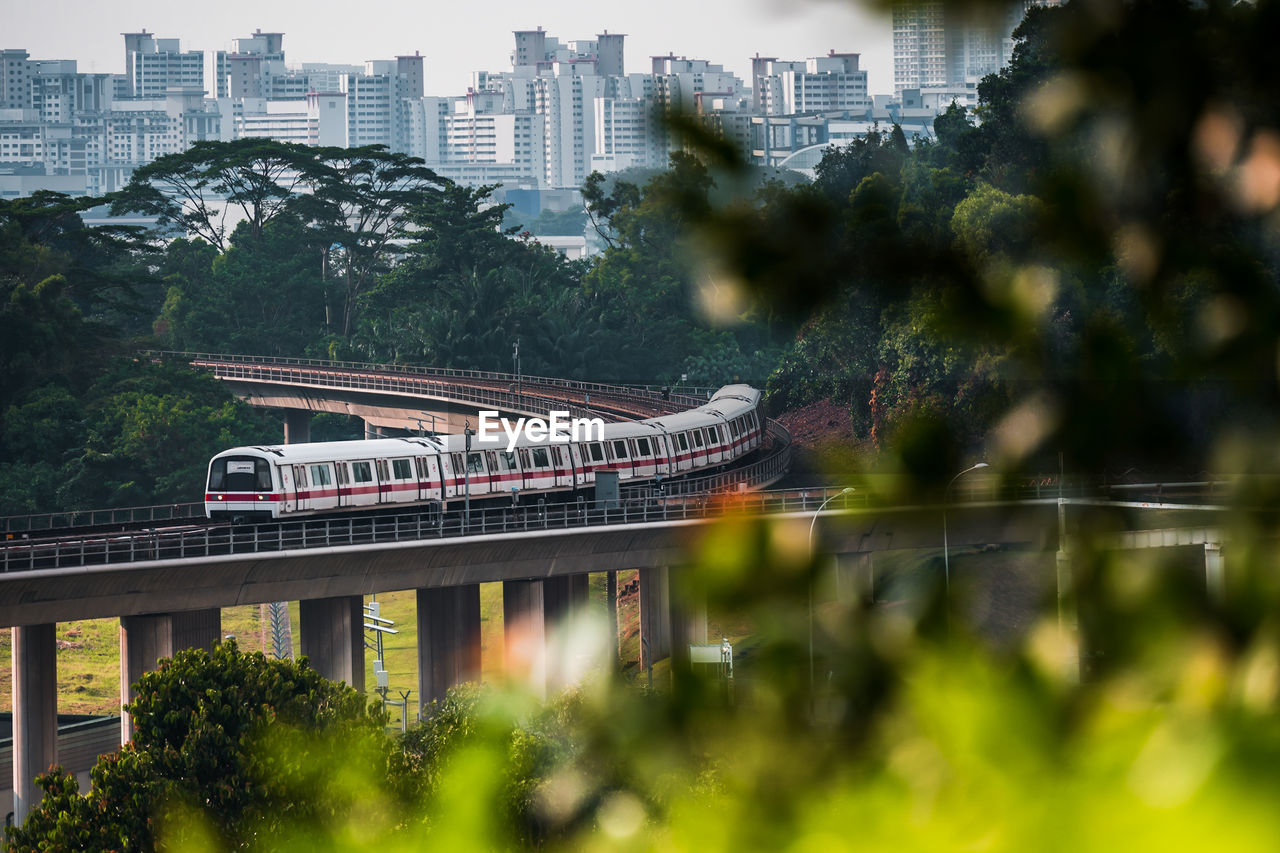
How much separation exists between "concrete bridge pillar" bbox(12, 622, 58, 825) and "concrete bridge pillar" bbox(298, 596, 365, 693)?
806 cm

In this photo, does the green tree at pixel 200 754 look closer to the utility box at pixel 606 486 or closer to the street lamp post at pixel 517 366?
the utility box at pixel 606 486

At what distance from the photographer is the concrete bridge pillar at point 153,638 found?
44000 mm

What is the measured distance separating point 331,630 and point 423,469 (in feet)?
19.0

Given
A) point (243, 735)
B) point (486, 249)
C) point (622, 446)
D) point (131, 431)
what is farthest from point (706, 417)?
point (486, 249)

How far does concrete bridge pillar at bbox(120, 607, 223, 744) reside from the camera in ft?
144

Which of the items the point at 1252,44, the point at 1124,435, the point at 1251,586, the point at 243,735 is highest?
the point at 1252,44

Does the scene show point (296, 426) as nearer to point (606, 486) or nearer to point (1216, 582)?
point (606, 486)

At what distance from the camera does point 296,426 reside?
9775 cm

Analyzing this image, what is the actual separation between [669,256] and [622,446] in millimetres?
56995

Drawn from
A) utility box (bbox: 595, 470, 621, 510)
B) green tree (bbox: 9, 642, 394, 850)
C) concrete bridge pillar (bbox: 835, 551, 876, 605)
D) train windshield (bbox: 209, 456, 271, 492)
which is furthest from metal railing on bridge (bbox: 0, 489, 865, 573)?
concrete bridge pillar (bbox: 835, 551, 876, 605)

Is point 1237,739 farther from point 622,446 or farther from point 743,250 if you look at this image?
point 622,446

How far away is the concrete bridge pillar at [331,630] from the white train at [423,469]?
3740 mm

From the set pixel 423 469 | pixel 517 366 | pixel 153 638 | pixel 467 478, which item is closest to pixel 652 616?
pixel 467 478

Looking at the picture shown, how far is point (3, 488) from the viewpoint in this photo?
223 feet
